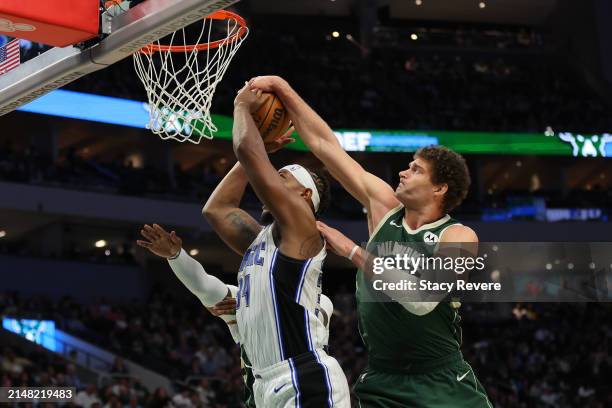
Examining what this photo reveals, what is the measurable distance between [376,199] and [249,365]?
964 millimetres

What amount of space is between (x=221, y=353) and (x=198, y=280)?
525 inches

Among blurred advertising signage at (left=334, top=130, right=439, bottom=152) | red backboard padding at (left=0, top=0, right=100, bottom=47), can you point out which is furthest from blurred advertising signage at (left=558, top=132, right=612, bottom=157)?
red backboard padding at (left=0, top=0, right=100, bottom=47)

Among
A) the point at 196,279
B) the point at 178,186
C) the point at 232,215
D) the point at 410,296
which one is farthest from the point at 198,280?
the point at 178,186

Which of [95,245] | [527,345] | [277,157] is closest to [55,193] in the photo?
[95,245]

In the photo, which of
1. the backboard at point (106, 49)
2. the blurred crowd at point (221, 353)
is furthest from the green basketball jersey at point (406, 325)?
the blurred crowd at point (221, 353)

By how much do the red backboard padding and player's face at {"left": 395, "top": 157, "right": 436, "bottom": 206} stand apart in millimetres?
1822

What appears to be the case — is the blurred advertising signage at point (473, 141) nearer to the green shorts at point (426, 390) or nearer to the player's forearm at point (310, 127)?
the player's forearm at point (310, 127)

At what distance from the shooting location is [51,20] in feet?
16.1

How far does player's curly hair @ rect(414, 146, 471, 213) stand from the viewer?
4.42 m

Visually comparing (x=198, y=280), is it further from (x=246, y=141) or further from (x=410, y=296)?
(x=410, y=296)

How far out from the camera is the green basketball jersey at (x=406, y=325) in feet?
14.1

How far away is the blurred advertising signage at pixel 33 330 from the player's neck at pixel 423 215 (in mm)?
14428

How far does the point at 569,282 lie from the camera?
650 cm

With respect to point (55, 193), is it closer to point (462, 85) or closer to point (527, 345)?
point (527, 345)
